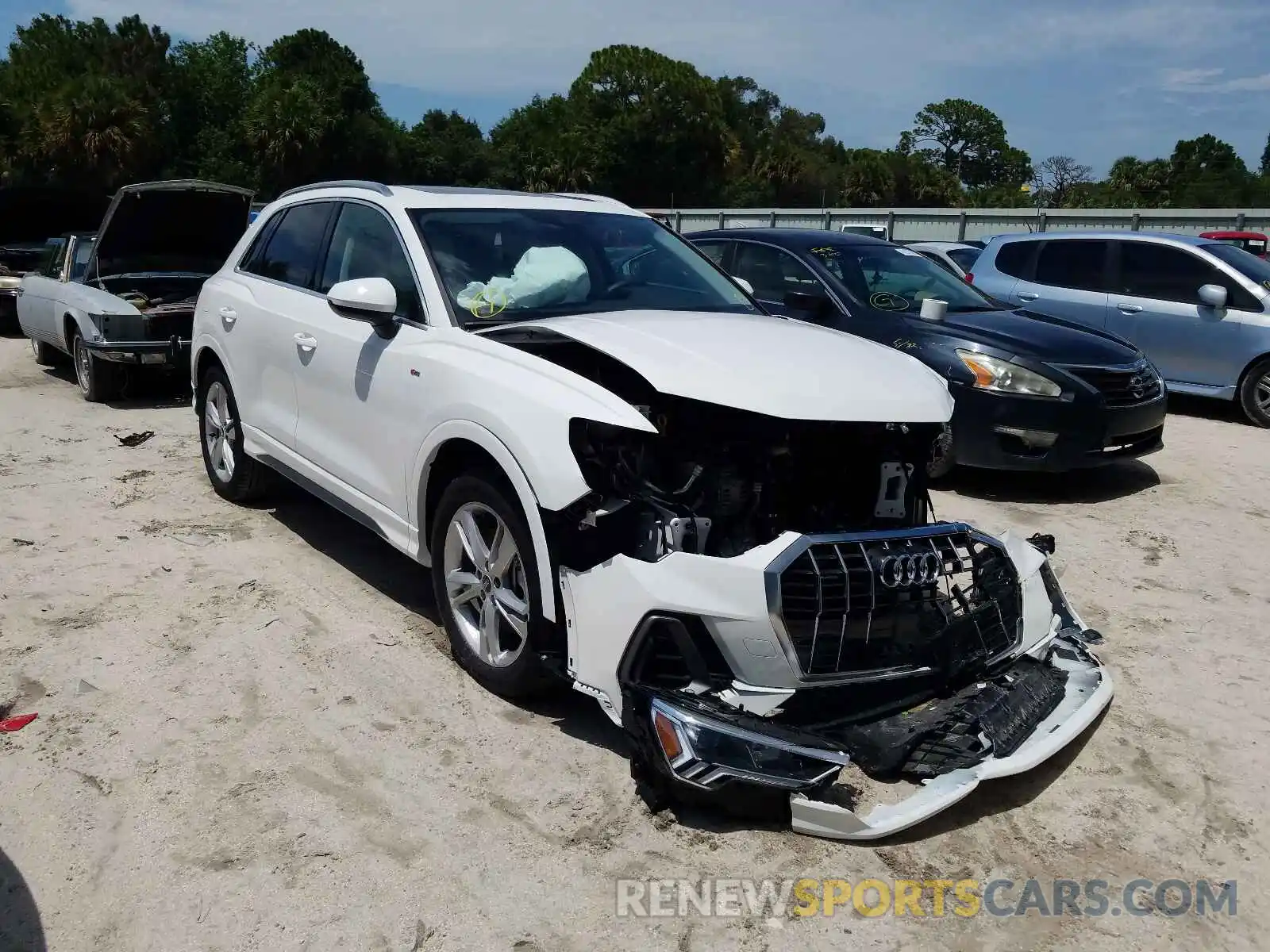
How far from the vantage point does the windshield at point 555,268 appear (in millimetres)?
4406

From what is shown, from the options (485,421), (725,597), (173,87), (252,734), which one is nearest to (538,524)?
(485,421)

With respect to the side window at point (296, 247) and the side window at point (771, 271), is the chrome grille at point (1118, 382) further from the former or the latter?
the side window at point (296, 247)

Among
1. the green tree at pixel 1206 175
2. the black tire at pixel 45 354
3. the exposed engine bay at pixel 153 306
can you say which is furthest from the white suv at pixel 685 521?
the green tree at pixel 1206 175

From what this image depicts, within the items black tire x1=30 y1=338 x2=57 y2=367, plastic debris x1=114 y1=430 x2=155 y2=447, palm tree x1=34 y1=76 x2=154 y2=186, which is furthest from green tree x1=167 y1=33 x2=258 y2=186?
plastic debris x1=114 y1=430 x2=155 y2=447

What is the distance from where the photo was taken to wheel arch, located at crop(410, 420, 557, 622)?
3.52m

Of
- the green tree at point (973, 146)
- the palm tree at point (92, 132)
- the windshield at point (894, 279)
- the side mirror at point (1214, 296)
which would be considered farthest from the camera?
the green tree at point (973, 146)

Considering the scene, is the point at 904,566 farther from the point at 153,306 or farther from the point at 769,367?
the point at 153,306

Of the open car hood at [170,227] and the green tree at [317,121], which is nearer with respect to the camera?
the open car hood at [170,227]

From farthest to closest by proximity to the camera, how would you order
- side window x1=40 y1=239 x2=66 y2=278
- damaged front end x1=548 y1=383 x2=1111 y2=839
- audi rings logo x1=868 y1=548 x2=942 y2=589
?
side window x1=40 y1=239 x2=66 y2=278, audi rings logo x1=868 y1=548 x2=942 y2=589, damaged front end x1=548 y1=383 x2=1111 y2=839

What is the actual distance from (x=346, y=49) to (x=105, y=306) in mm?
64424

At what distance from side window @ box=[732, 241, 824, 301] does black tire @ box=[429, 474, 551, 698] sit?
4262mm

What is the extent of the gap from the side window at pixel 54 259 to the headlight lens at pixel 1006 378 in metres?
9.07

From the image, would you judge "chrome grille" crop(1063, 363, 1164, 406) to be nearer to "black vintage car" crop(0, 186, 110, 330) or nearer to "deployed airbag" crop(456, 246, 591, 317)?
"deployed airbag" crop(456, 246, 591, 317)

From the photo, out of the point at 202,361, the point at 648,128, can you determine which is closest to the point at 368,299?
the point at 202,361
